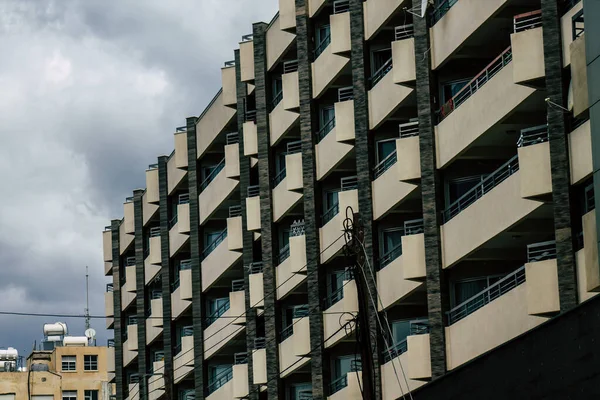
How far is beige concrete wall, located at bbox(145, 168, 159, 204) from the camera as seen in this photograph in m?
78.8

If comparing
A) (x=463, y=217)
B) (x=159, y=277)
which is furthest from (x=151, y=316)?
(x=463, y=217)

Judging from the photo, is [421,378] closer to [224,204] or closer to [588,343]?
[588,343]

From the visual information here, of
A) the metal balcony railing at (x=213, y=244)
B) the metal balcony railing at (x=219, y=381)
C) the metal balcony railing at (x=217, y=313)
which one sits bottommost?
the metal balcony railing at (x=219, y=381)

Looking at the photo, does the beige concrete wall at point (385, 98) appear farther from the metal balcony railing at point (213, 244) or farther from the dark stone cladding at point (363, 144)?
the metal balcony railing at point (213, 244)

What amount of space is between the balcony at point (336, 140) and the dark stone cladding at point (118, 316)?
33283mm

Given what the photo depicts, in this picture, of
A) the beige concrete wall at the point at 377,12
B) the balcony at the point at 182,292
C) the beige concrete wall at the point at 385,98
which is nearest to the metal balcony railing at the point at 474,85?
the beige concrete wall at the point at 385,98

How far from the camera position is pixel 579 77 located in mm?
35469

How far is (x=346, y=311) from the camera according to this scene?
5275 cm

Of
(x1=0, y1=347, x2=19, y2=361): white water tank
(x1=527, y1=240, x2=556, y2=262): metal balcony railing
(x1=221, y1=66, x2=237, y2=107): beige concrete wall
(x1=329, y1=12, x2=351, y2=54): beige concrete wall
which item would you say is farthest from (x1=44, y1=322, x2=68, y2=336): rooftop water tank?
(x1=527, y1=240, x2=556, y2=262): metal balcony railing

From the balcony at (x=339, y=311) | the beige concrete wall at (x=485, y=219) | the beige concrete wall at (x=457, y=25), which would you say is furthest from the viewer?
the balcony at (x=339, y=311)

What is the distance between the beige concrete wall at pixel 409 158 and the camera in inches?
1850

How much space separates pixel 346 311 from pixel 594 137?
65.8 feet

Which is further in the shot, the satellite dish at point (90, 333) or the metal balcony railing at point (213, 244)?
the satellite dish at point (90, 333)

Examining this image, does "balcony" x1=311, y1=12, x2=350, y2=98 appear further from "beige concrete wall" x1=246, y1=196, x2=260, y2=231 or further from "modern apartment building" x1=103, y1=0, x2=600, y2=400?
"beige concrete wall" x1=246, y1=196, x2=260, y2=231
